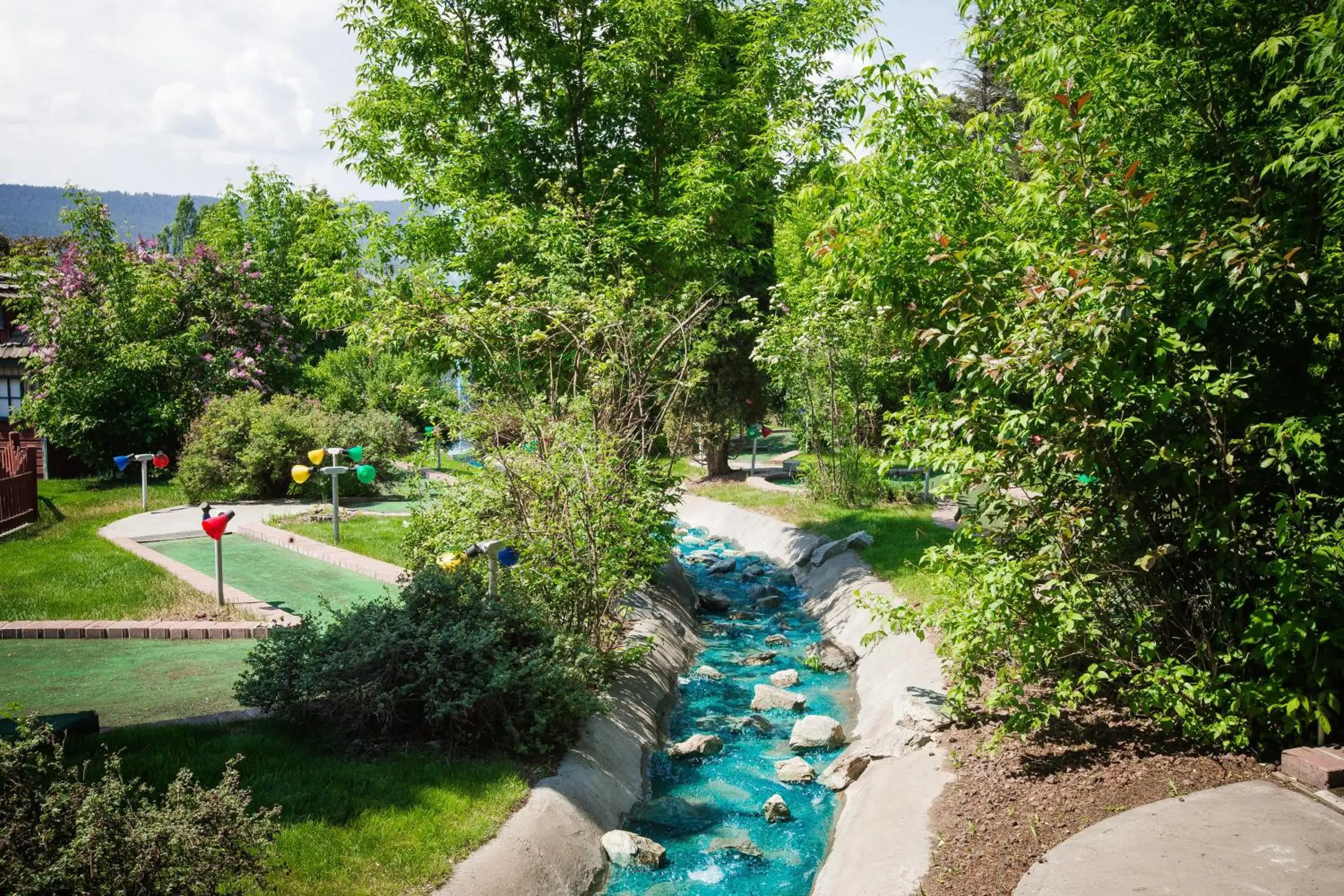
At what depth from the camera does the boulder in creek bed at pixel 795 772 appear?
7.83 m

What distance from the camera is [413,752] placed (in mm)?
6363

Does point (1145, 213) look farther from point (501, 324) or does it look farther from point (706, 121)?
point (706, 121)

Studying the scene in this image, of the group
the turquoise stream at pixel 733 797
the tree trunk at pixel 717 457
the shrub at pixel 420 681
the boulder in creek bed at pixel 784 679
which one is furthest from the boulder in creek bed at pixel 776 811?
the tree trunk at pixel 717 457

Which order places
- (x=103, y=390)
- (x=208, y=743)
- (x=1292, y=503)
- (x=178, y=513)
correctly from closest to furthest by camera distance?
(x=1292, y=503), (x=208, y=743), (x=178, y=513), (x=103, y=390)

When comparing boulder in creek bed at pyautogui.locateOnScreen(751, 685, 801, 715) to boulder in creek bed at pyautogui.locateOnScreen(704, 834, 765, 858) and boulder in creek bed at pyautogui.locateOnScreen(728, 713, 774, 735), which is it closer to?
boulder in creek bed at pyautogui.locateOnScreen(728, 713, 774, 735)

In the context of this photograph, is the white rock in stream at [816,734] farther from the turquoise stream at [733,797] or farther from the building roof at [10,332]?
the building roof at [10,332]

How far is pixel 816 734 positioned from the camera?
8602 millimetres

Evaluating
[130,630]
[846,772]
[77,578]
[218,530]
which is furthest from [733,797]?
[77,578]

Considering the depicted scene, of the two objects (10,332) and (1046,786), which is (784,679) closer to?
(1046,786)

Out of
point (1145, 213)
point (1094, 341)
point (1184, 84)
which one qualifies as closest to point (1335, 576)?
point (1094, 341)

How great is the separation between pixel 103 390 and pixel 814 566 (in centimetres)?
1599

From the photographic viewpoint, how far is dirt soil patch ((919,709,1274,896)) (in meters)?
5.34

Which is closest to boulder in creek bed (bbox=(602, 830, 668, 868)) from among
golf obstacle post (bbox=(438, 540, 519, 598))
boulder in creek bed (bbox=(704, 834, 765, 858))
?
boulder in creek bed (bbox=(704, 834, 765, 858))

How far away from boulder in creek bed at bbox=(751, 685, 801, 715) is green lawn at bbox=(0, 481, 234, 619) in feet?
18.8
